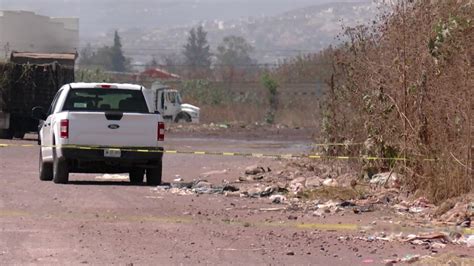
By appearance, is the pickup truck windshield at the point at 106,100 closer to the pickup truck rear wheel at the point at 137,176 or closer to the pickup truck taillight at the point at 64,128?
the pickup truck taillight at the point at 64,128

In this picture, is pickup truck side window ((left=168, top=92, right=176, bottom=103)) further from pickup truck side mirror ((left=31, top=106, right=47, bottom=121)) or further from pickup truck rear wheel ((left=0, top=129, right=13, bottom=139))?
pickup truck side mirror ((left=31, top=106, right=47, bottom=121))

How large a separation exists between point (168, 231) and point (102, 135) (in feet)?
24.8

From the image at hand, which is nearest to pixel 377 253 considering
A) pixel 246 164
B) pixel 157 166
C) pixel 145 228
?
pixel 145 228

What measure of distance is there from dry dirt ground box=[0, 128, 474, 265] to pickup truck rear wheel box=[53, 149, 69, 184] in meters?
0.28

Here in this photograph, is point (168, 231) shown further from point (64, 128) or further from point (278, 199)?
point (64, 128)

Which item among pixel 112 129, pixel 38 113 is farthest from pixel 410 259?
pixel 38 113

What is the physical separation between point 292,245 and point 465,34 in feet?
19.7

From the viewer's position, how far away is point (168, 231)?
46.8 ft

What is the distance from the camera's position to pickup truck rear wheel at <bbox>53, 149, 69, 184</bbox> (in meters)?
21.4

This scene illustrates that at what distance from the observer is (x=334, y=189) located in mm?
18984

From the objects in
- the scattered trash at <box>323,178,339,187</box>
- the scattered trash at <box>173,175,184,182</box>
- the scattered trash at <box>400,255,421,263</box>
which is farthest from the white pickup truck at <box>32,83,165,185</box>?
the scattered trash at <box>400,255,421,263</box>

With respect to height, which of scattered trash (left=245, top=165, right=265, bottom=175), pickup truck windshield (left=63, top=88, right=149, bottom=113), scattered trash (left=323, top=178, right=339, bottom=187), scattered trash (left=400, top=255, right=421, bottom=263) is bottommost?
scattered trash (left=245, top=165, right=265, bottom=175)

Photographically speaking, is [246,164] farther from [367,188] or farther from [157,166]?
[367,188]

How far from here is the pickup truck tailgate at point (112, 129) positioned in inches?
843
